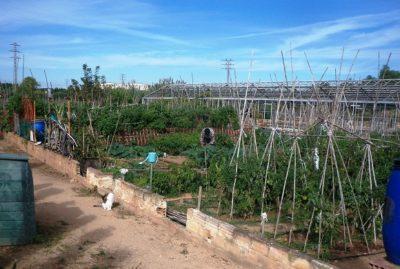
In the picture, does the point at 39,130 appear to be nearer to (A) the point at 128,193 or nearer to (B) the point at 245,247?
(A) the point at 128,193

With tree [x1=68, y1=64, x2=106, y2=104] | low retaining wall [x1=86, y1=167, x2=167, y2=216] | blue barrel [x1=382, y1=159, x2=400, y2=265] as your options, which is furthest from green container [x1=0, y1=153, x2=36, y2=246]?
tree [x1=68, y1=64, x2=106, y2=104]

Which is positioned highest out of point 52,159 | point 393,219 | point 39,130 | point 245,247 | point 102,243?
point 393,219

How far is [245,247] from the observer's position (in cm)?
555

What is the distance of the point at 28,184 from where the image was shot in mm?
5738

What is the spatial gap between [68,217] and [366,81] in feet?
47.9

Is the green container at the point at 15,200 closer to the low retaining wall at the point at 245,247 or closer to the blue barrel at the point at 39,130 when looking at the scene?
the low retaining wall at the point at 245,247

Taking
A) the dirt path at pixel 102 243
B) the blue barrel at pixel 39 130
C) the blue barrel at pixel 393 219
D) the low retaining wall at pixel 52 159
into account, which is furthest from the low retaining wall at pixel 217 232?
the blue barrel at pixel 39 130

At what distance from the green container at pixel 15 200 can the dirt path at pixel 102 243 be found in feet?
0.62

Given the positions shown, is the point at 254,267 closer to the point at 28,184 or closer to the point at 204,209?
the point at 204,209

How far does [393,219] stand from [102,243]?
13.1ft

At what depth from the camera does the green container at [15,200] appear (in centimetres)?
556

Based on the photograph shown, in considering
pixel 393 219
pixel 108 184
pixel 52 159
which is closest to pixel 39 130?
pixel 52 159

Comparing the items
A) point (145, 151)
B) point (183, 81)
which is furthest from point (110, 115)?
point (183, 81)

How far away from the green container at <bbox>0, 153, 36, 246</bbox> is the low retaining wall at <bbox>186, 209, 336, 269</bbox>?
242 centimetres
